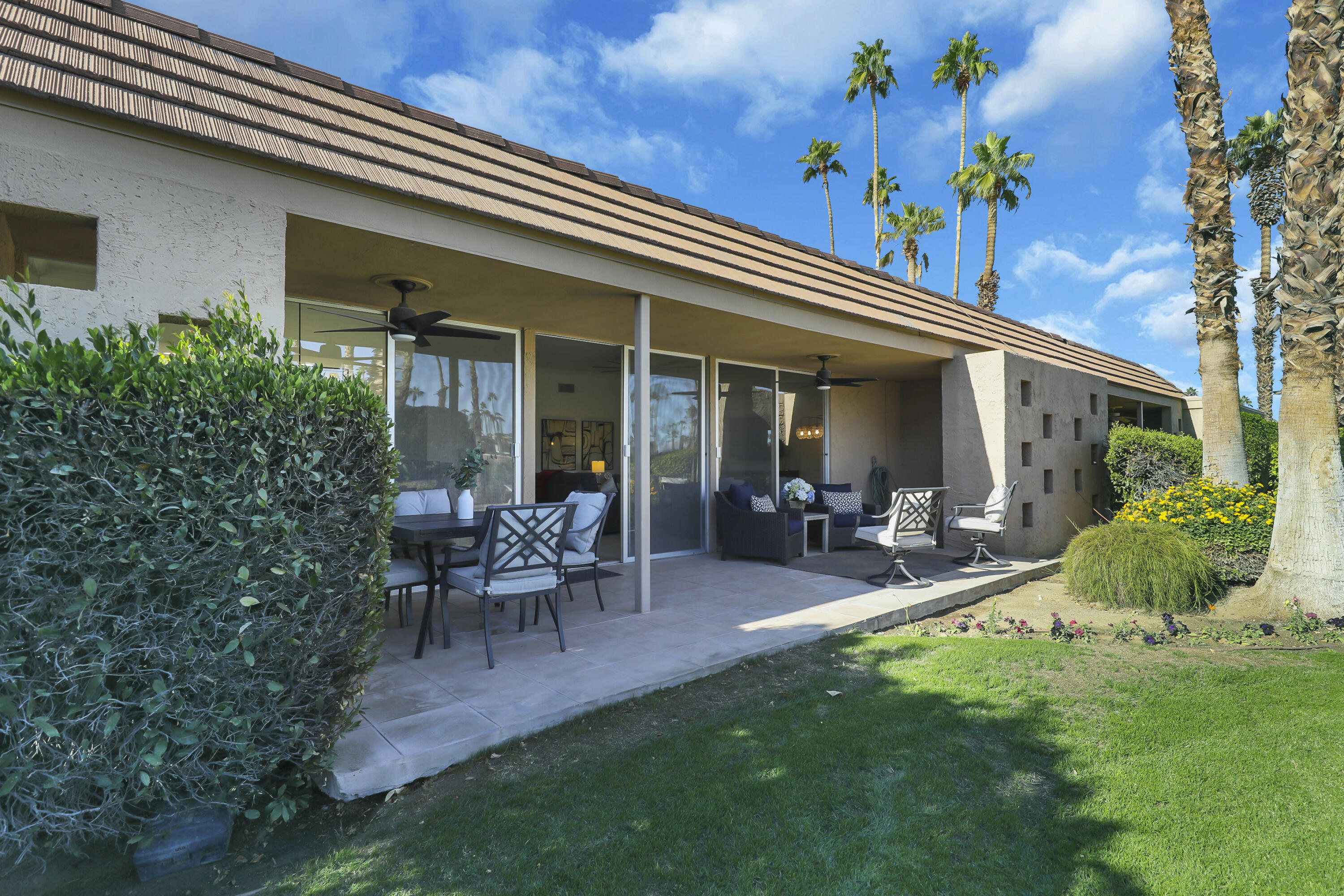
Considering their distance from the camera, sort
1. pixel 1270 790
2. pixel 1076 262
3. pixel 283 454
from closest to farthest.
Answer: pixel 283 454 → pixel 1270 790 → pixel 1076 262

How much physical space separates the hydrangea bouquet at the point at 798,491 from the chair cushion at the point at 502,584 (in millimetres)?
4226

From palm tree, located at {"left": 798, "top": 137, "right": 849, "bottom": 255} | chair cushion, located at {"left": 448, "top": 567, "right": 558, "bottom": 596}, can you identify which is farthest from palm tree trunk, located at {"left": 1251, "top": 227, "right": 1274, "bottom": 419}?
chair cushion, located at {"left": 448, "top": 567, "right": 558, "bottom": 596}

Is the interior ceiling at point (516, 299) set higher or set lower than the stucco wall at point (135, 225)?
higher

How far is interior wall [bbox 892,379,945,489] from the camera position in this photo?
10.3 m

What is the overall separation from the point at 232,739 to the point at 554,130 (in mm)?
21702

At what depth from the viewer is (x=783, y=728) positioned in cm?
296

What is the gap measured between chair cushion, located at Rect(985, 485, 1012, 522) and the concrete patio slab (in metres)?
0.60

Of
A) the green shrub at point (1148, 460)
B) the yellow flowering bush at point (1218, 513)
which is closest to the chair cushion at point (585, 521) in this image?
the yellow flowering bush at point (1218, 513)

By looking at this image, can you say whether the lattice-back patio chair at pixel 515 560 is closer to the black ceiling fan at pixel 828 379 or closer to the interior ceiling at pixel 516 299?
the interior ceiling at pixel 516 299

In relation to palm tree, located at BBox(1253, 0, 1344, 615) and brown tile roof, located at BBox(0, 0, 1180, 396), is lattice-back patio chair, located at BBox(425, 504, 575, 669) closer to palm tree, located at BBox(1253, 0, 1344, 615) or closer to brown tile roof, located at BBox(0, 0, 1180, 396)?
brown tile roof, located at BBox(0, 0, 1180, 396)

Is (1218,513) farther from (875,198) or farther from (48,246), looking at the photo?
(875,198)

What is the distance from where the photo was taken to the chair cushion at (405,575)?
13.5 feet

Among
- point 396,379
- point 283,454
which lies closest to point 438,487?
point 396,379

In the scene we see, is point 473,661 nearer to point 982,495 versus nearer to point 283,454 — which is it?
point 283,454
